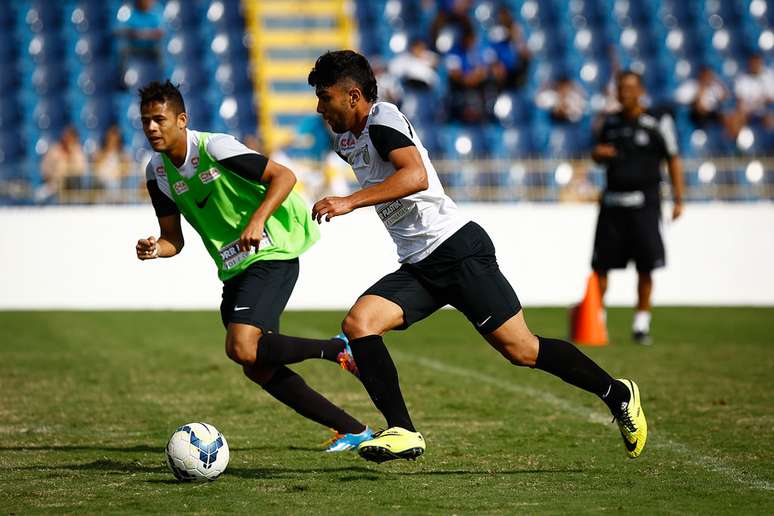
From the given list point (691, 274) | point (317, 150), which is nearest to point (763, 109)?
point (691, 274)

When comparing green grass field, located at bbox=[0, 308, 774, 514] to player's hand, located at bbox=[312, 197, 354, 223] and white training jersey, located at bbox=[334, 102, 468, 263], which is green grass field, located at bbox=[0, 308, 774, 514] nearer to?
white training jersey, located at bbox=[334, 102, 468, 263]

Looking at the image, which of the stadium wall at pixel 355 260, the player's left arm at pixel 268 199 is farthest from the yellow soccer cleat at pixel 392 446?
the stadium wall at pixel 355 260

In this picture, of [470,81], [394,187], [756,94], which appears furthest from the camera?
[756,94]

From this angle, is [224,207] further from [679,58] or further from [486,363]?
[679,58]

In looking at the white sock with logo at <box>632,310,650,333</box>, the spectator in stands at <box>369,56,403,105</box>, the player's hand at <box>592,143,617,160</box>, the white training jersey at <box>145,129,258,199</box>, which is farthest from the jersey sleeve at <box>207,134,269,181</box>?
the spectator in stands at <box>369,56,403,105</box>

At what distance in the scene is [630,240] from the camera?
1152cm

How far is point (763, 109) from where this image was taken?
19.3 m

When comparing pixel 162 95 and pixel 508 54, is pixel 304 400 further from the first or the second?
pixel 508 54

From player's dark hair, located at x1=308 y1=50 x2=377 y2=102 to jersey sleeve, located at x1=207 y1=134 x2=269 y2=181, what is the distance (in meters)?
0.67

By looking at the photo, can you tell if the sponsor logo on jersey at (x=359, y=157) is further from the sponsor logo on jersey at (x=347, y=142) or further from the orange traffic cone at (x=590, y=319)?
the orange traffic cone at (x=590, y=319)

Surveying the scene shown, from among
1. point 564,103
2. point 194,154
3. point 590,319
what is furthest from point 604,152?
point 564,103

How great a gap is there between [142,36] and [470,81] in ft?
16.4

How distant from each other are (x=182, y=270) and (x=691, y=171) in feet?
22.8

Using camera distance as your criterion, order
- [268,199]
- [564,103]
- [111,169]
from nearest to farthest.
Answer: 1. [268,199]
2. [111,169]
3. [564,103]
